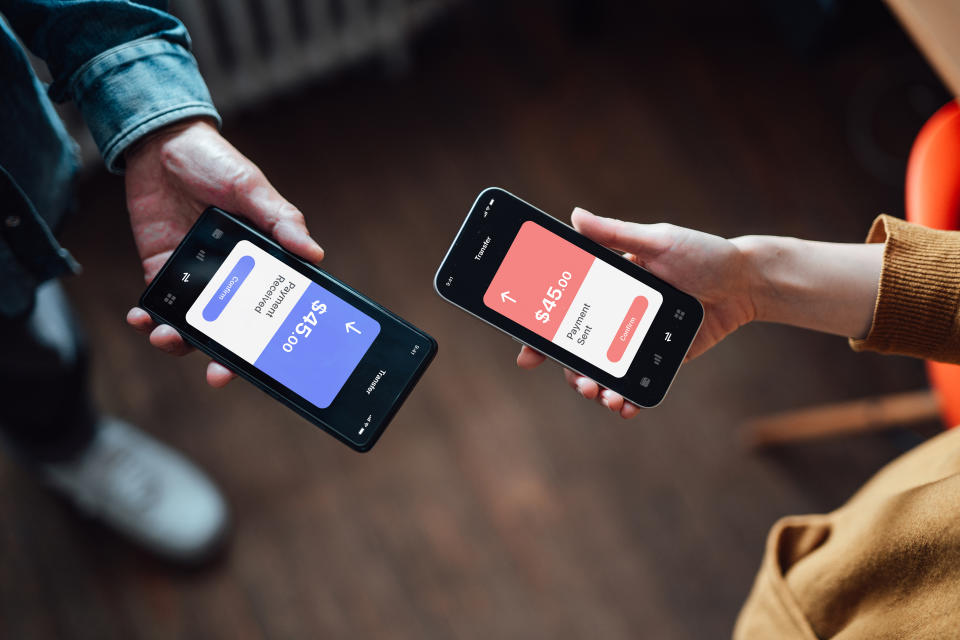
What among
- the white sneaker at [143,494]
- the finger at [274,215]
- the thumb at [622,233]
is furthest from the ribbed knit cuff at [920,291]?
the white sneaker at [143,494]

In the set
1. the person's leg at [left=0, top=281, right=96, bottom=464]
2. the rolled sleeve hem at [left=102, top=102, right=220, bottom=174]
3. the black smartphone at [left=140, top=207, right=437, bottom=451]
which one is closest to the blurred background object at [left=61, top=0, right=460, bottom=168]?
the person's leg at [left=0, top=281, right=96, bottom=464]

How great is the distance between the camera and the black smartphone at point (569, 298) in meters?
0.77

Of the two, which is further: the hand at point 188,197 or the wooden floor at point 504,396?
the wooden floor at point 504,396

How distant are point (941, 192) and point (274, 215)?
0.74 metres

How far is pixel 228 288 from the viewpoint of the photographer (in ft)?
2.47

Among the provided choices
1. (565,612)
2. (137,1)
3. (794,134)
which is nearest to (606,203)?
(794,134)

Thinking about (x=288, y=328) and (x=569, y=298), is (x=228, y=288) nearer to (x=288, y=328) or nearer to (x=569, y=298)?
(x=288, y=328)

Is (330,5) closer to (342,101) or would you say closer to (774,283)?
(342,101)

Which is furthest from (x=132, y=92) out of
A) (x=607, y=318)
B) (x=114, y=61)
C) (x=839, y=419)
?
(x=839, y=419)

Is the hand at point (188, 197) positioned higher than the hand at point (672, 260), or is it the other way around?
the hand at point (672, 260)

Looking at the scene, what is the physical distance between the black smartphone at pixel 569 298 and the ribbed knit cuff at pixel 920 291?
0.18 metres

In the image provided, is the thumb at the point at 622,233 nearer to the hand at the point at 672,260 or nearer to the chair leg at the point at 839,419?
the hand at the point at 672,260

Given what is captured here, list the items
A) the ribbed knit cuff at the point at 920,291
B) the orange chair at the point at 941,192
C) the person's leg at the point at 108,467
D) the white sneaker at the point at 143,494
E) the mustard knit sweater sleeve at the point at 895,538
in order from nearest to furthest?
the mustard knit sweater sleeve at the point at 895,538 < the ribbed knit cuff at the point at 920,291 < the orange chair at the point at 941,192 < the person's leg at the point at 108,467 < the white sneaker at the point at 143,494

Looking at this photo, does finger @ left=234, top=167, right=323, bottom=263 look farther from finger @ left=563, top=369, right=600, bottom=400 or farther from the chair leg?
the chair leg
